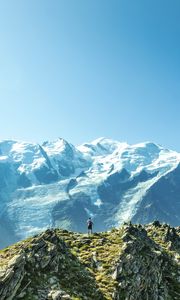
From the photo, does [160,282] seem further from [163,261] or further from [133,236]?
[133,236]

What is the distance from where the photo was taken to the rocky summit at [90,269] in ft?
130

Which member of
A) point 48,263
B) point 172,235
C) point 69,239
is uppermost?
point 48,263

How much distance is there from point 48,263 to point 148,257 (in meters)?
12.7

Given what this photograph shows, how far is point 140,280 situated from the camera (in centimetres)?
4631

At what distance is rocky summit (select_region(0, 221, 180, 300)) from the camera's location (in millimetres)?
39713

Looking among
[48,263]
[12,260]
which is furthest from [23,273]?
[48,263]

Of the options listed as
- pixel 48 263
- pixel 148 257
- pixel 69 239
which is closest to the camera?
pixel 48 263

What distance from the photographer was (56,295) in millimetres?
38312

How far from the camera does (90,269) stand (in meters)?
48.4

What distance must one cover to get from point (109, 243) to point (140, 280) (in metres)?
11.0

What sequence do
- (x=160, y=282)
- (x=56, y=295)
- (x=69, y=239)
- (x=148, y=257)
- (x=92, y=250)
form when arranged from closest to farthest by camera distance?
1. (x=56, y=295)
2. (x=160, y=282)
3. (x=148, y=257)
4. (x=92, y=250)
5. (x=69, y=239)

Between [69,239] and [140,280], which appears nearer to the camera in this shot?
[140,280]

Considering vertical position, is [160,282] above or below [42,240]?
below

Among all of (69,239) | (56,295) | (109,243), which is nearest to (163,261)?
(109,243)
